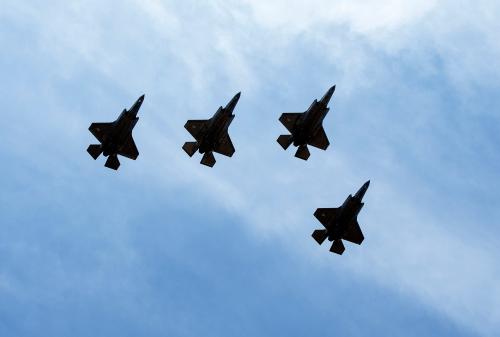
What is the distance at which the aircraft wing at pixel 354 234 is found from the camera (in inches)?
3565

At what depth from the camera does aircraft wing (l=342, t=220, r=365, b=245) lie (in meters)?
90.6

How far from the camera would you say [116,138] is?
8850 cm

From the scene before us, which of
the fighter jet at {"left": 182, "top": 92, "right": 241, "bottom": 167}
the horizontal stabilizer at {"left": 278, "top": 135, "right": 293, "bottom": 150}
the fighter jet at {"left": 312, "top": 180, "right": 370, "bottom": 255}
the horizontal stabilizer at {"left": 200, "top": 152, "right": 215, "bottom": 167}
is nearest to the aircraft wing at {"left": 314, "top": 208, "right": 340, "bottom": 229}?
the fighter jet at {"left": 312, "top": 180, "right": 370, "bottom": 255}

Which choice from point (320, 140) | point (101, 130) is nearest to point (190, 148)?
point (101, 130)

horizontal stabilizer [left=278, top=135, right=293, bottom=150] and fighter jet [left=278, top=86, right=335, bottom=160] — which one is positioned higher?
fighter jet [left=278, top=86, right=335, bottom=160]

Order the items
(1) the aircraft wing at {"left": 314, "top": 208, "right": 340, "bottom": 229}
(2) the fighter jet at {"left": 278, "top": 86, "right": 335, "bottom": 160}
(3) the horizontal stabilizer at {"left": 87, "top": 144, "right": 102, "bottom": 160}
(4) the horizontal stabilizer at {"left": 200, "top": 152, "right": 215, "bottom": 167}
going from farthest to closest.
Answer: (4) the horizontal stabilizer at {"left": 200, "top": 152, "right": 215, "bottom": 167} < (3) the horizontal stabilizer at {"left": 87, "top": 144, "right": 102, "bottom": 160} < (1) the aircraft wing at {"left": 314, "top": 208, "right": 340, "bottom": 229} < (2) the fighter jet at {"left": 278, "top": 86, "right": 335, "bottom": 160}

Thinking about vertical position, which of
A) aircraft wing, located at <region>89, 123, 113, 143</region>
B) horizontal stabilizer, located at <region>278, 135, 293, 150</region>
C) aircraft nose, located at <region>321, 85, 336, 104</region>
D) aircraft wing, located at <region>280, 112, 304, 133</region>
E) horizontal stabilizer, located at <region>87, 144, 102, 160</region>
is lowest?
horizontal stabilizer, located at <region>87, 144, 102, 160</region>

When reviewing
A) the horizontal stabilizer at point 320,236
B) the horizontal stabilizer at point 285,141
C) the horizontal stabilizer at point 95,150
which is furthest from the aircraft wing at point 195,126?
the horizontal stabilizer at point 320,236

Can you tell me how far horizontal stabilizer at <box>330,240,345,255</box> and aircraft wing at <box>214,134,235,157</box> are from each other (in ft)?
52.7

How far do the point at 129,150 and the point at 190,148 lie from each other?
7044mm

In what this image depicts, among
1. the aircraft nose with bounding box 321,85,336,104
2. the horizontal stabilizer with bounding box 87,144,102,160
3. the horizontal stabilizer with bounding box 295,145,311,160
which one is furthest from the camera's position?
the horizontal stabilizer with bounding box 295,145,311,160

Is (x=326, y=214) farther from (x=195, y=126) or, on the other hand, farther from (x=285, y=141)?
(x=195, y=126)

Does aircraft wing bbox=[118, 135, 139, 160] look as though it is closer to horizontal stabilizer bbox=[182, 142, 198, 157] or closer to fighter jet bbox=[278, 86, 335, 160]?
horizontal stabilizer bbox=[182, 142, 198, 157]

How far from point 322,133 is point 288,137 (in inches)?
159
